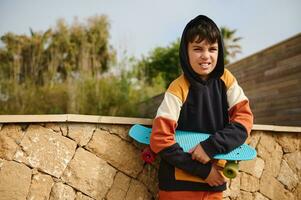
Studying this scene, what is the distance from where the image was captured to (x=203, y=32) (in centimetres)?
161

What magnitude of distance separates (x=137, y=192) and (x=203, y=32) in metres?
0.98

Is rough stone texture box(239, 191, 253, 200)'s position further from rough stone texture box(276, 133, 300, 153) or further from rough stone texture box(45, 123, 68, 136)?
rough stone texture box(45, 123, 68, 136)

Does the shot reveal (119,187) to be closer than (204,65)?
No

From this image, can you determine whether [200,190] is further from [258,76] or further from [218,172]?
[258,76]

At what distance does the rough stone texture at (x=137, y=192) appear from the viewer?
180 centimetres

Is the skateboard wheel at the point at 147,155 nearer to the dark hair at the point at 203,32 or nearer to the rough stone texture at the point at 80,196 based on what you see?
the rough stone texture at the point at 80,196

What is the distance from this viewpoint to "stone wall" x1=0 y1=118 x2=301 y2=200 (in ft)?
5.15

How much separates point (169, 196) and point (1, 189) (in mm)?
827

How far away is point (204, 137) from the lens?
1.58m

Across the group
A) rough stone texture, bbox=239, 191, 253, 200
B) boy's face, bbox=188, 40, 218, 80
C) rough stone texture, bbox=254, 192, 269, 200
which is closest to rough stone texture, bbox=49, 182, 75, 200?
boy's face, bbox=188, 40, 218, 80

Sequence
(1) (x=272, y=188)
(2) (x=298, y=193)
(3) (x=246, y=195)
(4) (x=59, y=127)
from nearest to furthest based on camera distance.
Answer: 1. (4) (x=59, y=127)
2. (3) (x=246, y=195)
3. (1) (x=272, y=188)
4. (2) (x=298, y=193)

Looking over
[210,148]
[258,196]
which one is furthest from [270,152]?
[210,148]

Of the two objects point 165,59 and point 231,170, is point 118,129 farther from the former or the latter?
point 165,59

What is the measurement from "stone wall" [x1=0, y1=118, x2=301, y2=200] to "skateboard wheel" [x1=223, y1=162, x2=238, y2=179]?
1.66ft
